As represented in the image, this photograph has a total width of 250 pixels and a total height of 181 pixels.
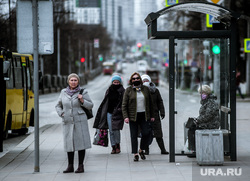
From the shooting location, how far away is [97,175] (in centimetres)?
938

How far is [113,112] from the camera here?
12.3 m

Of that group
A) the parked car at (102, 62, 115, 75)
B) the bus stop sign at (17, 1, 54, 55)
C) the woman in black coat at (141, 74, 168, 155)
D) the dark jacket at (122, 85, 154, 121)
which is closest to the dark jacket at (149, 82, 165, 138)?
the woman in black coat at (141, 74, 168, 155)

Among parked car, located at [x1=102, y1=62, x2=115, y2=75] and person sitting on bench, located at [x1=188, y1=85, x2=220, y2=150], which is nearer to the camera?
person sitting on bench, located at [x1=188, y1=85, x2=220, y2=150]

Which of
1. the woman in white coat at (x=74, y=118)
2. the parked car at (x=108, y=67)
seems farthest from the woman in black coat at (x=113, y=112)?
the parked car at (x=108, y=67)

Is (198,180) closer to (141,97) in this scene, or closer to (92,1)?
(141,97)

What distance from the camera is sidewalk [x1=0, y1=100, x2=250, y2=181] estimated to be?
29.9 feet

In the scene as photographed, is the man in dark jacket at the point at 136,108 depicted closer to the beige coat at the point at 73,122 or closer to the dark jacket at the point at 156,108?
the dark jacket at the point at 156,108

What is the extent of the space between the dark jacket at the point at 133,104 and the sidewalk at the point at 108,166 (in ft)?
2.75

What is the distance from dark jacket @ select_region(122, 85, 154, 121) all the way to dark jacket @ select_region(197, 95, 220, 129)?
0.95m

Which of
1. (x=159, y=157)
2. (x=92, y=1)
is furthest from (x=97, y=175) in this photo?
(x=92, y=1)

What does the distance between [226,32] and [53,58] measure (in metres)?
60.9

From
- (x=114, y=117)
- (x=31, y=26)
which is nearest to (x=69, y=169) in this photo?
(x=31, y=26)

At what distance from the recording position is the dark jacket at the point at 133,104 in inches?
432

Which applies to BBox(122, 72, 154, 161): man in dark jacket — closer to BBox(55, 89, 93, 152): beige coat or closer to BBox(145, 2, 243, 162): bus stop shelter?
BBox(145, 2, 243, 162): bus stop shelter
